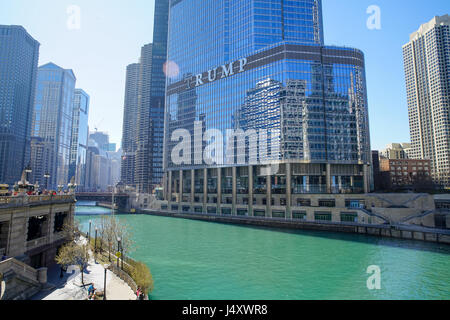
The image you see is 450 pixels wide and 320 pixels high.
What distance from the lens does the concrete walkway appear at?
22.8 m

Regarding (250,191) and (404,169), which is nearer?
(250,191)

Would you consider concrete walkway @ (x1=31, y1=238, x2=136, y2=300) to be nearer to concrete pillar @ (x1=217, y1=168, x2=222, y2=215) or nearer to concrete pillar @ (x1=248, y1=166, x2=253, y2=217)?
concrete pillar @ (x1=248, y1=166, x2=253, y2=217)

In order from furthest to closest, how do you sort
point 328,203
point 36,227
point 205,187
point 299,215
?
point 205,187 → point 328,203 → point 299,215 → point 36,227

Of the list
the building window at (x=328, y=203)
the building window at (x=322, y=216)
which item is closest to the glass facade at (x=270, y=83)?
the building window at (x=328, y=203)

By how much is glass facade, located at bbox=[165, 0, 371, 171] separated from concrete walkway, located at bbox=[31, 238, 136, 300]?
254 ft

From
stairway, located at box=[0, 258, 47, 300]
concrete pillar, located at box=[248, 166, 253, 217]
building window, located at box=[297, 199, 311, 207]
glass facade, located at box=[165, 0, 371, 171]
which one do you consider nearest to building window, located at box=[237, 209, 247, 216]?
concrete pillar, located at box=[248, 166, 253, 217]

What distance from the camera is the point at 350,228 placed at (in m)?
70.6

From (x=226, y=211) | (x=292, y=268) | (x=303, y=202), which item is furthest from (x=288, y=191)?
(x=292, y=268)

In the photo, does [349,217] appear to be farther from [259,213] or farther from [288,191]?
[259,213]

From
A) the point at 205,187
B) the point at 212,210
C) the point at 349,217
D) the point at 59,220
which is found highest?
the point at 205,187

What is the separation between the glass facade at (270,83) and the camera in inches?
3910

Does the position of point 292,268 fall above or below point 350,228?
below

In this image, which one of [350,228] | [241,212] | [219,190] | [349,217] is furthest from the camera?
[219,190]

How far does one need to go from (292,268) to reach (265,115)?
7434cm
